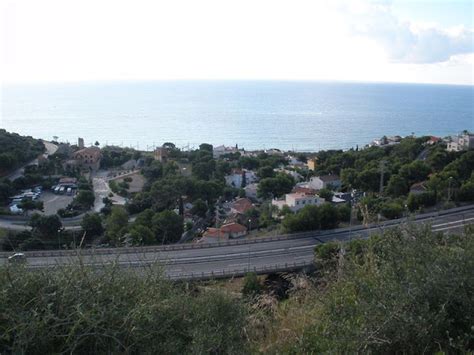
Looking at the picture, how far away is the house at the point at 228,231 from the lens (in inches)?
617

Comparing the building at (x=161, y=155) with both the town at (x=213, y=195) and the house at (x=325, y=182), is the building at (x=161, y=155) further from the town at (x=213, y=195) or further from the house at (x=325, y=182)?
the house at (x=325, y=182)

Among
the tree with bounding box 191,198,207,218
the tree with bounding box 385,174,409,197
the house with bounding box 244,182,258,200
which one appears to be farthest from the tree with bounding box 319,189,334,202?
the tree with bounding box 191,198,207,218

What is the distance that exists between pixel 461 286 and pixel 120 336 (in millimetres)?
2125

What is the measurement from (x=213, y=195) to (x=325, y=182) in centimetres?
581

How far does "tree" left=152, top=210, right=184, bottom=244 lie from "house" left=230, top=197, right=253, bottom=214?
4.17 meters

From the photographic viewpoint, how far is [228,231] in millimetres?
16125

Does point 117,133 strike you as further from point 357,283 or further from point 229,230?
point 357,283

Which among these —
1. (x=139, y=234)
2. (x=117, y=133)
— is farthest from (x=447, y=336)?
(x=117, y=133)

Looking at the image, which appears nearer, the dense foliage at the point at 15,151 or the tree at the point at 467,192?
the tree at the point at 467,192

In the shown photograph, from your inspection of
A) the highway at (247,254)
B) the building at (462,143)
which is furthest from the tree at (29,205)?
the building at (462,143)

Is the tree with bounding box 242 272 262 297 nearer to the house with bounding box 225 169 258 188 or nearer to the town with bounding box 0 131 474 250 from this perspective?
the town with bounding box 0 131 474 250

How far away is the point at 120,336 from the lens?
8.46ft

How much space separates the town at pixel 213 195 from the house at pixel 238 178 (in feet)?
Answer: 0.21

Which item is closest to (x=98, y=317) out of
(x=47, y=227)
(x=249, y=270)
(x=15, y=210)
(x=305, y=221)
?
(x=249, y=270)
